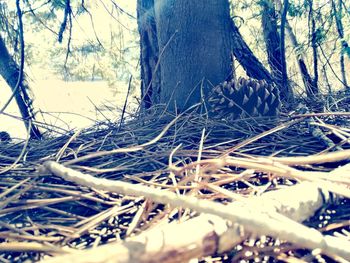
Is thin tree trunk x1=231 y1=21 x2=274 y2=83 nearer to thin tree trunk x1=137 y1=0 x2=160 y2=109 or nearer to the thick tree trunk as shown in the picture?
thin tree trunk x1=137 y1=0 x2=160 y2=109

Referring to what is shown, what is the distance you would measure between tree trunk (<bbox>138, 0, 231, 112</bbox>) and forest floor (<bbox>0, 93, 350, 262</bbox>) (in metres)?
0.30

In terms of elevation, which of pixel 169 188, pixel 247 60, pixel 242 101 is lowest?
pixel 169 188

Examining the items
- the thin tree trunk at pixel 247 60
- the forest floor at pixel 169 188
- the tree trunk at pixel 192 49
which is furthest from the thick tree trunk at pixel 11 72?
the forest floor at pixel 169 188

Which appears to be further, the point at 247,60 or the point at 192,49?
the point at 247,60

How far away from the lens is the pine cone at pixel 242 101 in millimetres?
1412

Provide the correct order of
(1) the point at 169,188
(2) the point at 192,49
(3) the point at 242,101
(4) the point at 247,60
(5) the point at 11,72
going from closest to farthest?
(1) the point at 169,188
(3) the point at 242,101
(2) the point at 192,49
(4) the point at 247,60
(5) the point at 11,72

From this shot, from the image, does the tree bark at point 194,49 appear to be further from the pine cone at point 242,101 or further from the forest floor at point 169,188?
the forest floor at point 169,188

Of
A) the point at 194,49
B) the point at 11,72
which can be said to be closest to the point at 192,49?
the point at 194,49

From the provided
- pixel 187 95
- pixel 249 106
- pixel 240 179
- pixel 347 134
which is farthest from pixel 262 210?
pixel 187 95

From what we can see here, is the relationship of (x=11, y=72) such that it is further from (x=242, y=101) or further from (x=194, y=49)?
(x=242, y=101)

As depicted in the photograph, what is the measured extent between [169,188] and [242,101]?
723 mm

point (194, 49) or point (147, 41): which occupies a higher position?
point (147, 41)

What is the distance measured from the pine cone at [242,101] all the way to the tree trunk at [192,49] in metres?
0.14

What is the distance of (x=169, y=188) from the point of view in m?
0.79
